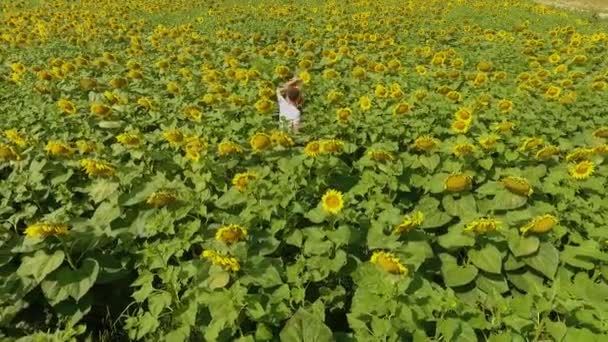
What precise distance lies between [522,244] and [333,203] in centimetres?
131

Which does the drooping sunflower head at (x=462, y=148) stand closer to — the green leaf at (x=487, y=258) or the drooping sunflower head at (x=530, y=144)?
the drooping sunflower head at (x=530, y=144)

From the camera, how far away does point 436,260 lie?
3510 millimetres

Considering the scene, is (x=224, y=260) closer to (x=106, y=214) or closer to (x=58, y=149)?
(x=106, y=214)

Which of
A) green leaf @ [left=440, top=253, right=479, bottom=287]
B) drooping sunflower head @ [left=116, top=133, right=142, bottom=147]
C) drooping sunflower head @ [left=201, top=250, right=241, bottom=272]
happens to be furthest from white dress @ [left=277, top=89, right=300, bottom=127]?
drooping sunflower head @ [left=201, top=250, right=241, bottom=272]

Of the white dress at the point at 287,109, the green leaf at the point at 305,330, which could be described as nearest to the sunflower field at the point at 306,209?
the green leaf at the point at 305,330

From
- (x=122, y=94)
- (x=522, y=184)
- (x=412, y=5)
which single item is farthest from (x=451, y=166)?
(x=412, y=5)

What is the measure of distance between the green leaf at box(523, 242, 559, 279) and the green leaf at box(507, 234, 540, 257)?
0.06 m

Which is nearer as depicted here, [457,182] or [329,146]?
[457,182]

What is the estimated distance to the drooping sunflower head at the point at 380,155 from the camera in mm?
4172

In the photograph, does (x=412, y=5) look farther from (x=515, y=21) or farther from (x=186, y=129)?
(x=186, y=129)

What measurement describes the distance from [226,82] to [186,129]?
219cm

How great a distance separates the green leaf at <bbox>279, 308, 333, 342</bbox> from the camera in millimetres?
2621

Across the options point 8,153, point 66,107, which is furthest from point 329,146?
point 66,107

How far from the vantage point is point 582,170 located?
13.4 ft
